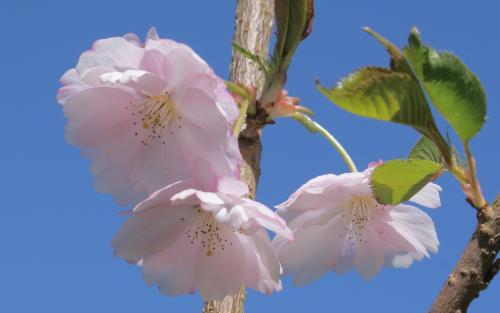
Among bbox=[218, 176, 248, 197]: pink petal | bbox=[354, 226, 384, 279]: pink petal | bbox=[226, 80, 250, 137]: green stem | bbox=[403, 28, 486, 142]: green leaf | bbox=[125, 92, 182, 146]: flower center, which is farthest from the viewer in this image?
bbox=[354, 226, 384, 279]: pink petal

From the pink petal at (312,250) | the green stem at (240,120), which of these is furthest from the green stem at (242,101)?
the pink petal at (312,250)

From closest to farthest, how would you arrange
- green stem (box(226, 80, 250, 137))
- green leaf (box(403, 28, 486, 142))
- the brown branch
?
green leaf (box(403, 28, 486, 142)) < the brown branch < green stem (box(226, 80, 250, 137))

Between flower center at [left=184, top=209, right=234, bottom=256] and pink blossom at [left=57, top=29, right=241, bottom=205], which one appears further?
flower center at [left=184, top=209, right=234, bottom=256]

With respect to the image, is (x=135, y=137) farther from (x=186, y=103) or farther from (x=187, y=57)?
(x=187, y=57)

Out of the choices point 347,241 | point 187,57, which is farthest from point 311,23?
point 347,241

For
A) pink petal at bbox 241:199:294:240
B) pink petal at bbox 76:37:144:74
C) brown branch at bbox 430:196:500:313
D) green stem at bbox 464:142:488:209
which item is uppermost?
pink petal at bbox 76:37:144:74

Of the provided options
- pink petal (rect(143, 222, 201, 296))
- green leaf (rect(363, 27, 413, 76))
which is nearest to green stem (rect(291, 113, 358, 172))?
pink petal (rect(143, 222, 201, 296))

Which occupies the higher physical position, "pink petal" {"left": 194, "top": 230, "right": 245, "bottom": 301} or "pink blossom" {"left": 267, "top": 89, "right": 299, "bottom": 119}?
"pink blossom" {"left": 267, "top": 89, "right": 299, "bottom": 119}

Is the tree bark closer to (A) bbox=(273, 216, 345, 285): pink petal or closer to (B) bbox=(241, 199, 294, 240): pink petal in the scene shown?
(A) bbox=(273, 216, 345, 285): pink petal
